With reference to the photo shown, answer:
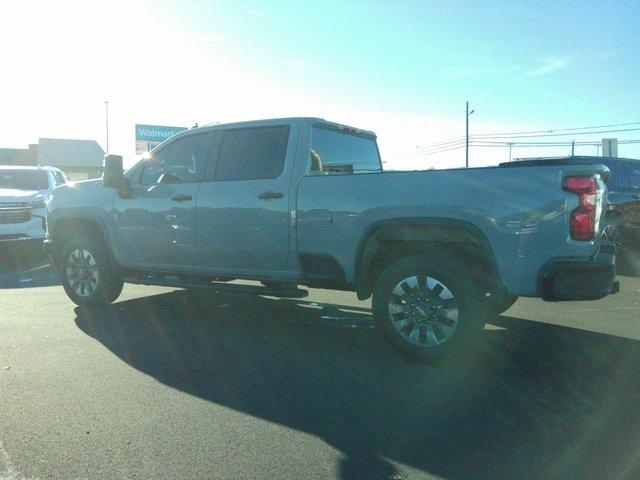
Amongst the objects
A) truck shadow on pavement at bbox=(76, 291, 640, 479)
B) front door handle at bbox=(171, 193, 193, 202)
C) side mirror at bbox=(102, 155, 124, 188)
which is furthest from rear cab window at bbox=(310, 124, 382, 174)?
side mirror at bbox=(102, 155, 124, 188)

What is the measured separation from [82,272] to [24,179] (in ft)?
26.4

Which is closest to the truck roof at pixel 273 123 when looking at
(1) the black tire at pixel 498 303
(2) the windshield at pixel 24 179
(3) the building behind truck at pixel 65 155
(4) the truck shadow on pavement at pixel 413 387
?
(4) the truck shadow on pavement at pixel 413 387

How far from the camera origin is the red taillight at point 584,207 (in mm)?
4465

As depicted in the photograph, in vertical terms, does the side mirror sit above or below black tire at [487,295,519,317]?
above

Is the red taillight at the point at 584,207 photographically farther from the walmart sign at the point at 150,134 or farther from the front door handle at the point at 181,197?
the walmart sign at the point at 150,134

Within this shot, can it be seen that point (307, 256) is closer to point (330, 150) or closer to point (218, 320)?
point (330, 150)

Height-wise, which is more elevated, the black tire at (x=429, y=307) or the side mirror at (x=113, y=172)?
the side mirror at (x=113, y=172)

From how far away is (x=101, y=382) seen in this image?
471 cm

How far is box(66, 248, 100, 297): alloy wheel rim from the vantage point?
7.34 meters

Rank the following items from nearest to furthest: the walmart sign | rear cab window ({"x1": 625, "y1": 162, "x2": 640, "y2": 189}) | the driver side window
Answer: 1. the driver side window
2. rear cab window ({"x1": 625, "y1": 162, "x2": 640, "y2": 189})
3. the walmart sign

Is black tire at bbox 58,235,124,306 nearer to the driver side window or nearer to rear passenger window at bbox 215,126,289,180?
the driver side window

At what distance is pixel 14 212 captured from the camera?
499 inches

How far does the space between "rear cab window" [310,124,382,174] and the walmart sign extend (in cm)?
4330

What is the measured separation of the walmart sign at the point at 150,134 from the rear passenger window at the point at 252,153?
4363cm
